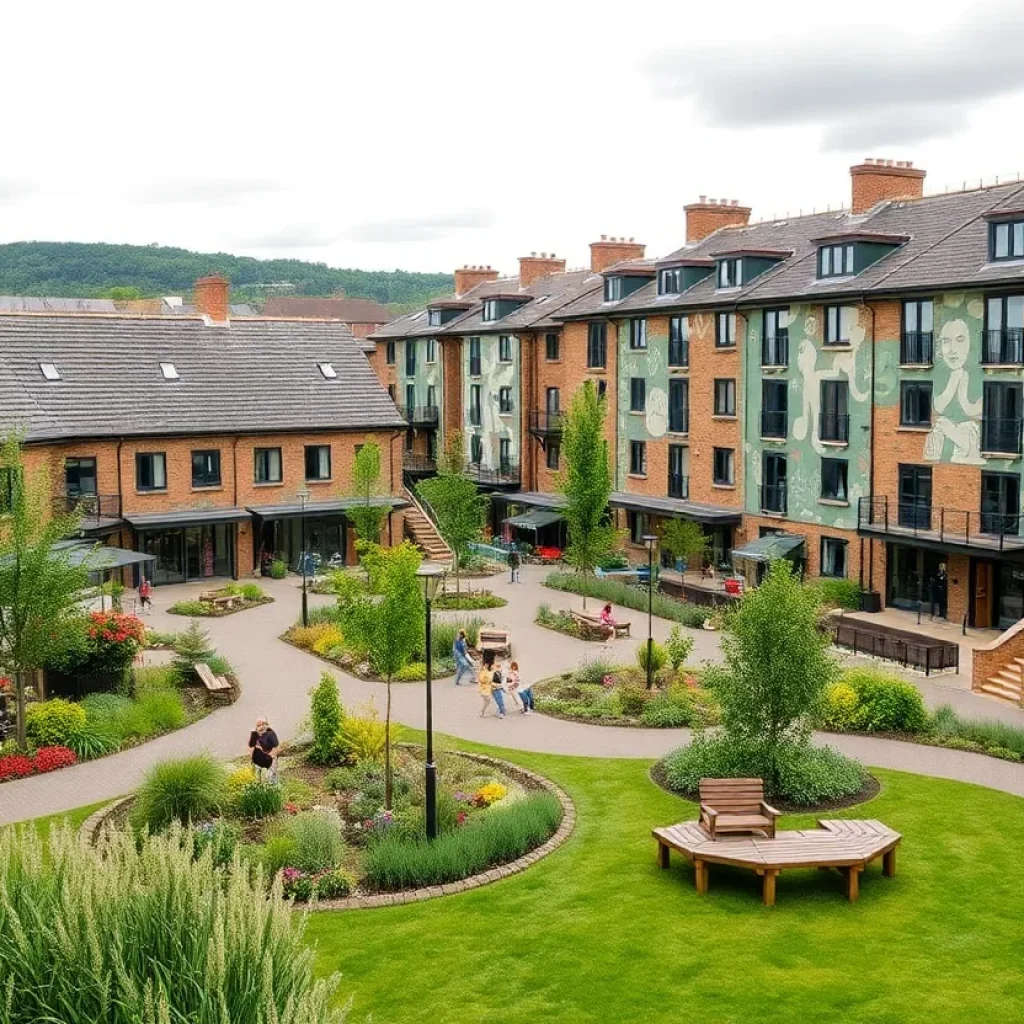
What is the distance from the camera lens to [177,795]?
57.2 ft

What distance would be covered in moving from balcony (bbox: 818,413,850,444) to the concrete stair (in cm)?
1155

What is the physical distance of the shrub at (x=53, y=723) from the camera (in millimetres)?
22062

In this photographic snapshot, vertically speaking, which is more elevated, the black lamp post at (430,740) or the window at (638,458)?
the window at (638,458)

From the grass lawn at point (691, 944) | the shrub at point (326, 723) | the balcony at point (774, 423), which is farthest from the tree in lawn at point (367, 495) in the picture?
the grass lawn at point (691, 944)

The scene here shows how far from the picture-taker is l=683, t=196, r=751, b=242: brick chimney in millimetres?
48656

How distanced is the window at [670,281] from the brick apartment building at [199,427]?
11.2 meters

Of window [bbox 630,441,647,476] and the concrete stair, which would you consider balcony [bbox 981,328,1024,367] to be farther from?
window [bbox 630,441,647,476]

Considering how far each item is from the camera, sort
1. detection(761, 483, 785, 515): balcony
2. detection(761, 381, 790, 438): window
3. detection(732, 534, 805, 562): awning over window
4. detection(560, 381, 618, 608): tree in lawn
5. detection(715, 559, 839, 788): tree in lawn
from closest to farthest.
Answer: detection(715, 559, 839, 788): tree in lawn → detection(732, 534, 805, 562): awning over window → detection(560, 381, 618, 608): tree in lawn → detection(761, 381, 790, 438): window → detection(761, 483, 785, 515): balcony

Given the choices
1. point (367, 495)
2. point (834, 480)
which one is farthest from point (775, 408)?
point (367, 495)

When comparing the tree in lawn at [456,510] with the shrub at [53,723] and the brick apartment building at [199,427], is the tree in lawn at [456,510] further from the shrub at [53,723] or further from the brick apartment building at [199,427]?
the shrub at [53,723]

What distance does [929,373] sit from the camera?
34125mm

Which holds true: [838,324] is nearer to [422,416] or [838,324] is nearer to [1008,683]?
[1008,683]

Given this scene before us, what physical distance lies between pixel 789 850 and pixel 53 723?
13.7 meters

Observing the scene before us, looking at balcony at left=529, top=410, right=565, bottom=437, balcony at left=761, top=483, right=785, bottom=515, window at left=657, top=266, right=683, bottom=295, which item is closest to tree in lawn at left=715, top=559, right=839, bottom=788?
balcony at left=761, top=483, right=785, bottom=515
